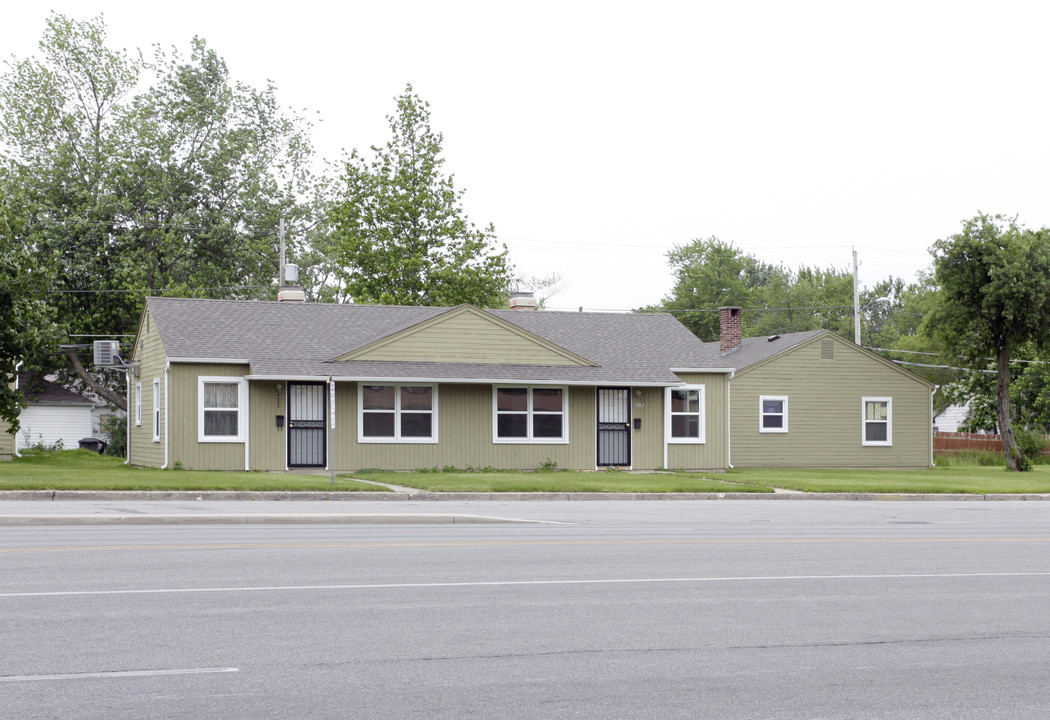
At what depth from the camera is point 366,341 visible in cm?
3297

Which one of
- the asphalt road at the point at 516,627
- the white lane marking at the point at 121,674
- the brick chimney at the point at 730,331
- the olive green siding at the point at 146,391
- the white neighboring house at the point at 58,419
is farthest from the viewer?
A: the white neighboring house at the point at 58,419

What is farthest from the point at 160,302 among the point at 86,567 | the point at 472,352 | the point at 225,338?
the point at 86,567

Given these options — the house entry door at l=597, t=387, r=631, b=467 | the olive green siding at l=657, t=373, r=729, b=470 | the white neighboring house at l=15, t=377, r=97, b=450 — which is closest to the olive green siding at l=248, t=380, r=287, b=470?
the house entry door at l=597, t=387, r=631, b=467

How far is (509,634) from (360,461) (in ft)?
74.8

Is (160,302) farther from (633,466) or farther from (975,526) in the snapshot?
(975,526)

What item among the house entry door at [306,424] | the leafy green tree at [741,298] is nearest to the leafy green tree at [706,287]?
the leafy green tree at [741,298]

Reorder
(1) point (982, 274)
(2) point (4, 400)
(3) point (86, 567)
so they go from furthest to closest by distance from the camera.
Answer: (1) point (982, 274) → (2) point (4, 400) → (3) point (86, 567)

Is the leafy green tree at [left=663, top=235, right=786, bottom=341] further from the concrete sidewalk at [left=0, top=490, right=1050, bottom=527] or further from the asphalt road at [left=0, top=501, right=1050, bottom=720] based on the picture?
the asphalt road at [left=0, top=501, right=1050, bottom=720]

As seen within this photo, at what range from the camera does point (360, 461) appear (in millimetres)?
31016

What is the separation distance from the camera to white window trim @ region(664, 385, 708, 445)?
34.0 meters

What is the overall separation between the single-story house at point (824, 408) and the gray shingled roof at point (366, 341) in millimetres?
2983

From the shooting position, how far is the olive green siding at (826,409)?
3866 cm

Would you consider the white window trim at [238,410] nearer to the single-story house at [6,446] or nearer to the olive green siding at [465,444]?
the olive green siding at [465,444]

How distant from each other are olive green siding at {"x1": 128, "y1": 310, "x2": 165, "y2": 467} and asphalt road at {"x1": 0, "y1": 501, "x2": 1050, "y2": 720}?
16.1 meters
